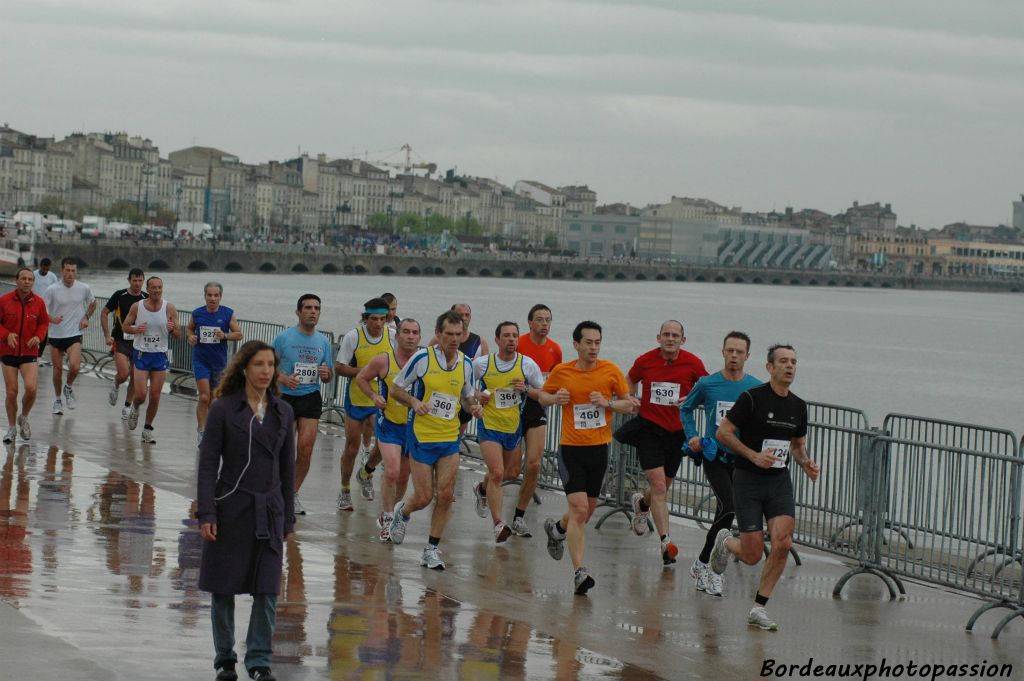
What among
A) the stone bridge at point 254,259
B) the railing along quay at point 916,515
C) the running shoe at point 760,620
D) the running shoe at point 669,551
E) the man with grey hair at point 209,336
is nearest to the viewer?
the running shoe at point 760,620

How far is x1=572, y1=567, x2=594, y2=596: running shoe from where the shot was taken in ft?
35.9

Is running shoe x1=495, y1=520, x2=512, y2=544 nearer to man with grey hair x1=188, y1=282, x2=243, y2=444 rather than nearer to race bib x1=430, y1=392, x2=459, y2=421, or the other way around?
race bib x1=430, y1=392, x2=459, y2=421

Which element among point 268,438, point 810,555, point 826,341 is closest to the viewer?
point 268,438

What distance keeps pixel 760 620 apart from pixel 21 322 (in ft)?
26.9

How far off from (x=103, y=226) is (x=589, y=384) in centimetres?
16452

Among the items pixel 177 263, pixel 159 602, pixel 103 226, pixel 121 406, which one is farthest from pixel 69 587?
pixel 103 226

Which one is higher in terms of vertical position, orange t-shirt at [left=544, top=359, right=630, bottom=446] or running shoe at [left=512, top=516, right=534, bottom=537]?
orange t-shirt at [left=544, top=359, right=630, bottom=446]

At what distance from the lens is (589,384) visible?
11.6m

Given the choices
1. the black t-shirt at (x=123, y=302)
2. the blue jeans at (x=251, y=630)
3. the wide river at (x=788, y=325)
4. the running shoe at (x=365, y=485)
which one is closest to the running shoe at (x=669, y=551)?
the running shoe at (x=365, y=485)

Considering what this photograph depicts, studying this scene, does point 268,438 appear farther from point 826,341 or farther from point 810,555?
point 826,341

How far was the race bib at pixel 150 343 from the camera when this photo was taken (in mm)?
17719

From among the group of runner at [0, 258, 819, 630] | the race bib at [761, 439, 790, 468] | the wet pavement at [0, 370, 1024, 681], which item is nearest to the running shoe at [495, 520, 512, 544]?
the group of runner at [0, 258, 819, 630]

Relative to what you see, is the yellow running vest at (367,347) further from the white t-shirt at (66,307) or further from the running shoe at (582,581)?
the white t-shirt at (66,307)

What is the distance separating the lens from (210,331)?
16547 millimetres
